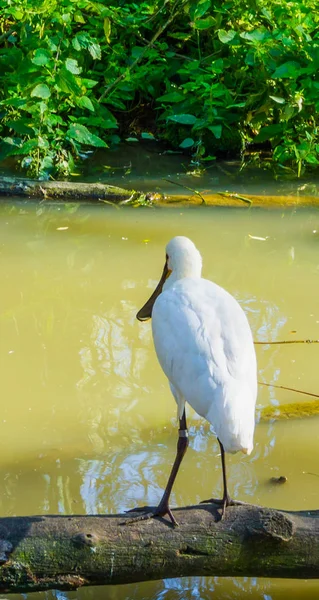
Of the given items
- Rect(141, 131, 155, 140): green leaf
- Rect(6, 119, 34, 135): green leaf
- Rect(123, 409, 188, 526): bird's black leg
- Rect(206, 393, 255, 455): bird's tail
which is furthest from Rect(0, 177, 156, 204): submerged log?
Rect(206, 393, 255, 455): bird's tail

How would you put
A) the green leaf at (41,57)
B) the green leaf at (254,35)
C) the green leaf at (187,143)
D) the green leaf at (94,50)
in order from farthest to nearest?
the green leaf at (187,143) < the green leaf at (254,35) < the green leaf at (94,50) < the green leaf at (41,57)

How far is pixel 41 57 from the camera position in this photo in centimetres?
765

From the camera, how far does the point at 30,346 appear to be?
15.4 feet

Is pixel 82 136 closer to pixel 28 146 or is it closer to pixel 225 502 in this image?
pixel 28 146

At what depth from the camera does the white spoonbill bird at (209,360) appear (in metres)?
2.70

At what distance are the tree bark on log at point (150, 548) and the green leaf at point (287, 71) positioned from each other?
6.23 m

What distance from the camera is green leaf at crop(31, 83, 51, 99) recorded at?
768 cm

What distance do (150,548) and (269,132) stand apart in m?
6.58

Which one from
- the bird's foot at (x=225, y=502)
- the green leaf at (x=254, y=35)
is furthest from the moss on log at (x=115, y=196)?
the bird's foot at (x=225, y=502)

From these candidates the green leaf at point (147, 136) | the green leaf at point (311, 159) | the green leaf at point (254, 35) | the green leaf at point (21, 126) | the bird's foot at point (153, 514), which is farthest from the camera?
the green leaf at point (147, 136)

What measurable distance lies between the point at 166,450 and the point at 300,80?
5.79 m

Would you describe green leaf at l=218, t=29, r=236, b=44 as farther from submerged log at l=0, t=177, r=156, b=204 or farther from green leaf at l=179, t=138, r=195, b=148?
submerged log at l=0, t=177, r=156, b=204

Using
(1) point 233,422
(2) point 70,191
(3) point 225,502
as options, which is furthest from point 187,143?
(1) point 233,422

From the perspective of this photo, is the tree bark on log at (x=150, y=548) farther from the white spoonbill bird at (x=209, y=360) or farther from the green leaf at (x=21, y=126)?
the green leaf at (x=21, y=126)
